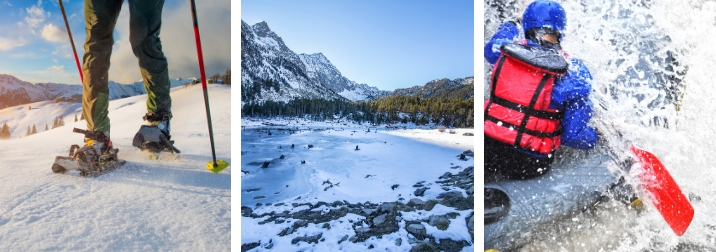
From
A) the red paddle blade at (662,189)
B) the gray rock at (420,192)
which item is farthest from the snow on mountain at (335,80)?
the red paddle blade at (662,189)

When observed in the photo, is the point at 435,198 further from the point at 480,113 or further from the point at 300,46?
the point at 300,46

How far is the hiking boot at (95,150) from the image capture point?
4.00 feet

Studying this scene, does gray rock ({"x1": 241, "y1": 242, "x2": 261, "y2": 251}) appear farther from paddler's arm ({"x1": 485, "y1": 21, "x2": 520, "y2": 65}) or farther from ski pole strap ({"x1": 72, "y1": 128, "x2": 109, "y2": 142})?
paddler's arm ({"x1": 485, "y1": 21, "x2": 520, "y2": 65})

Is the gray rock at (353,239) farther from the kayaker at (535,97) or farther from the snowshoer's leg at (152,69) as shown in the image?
the snowshoer's leg at (152,69)

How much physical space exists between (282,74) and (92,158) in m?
1.55

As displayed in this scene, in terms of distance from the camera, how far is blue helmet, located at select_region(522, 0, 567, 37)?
1.54 metres

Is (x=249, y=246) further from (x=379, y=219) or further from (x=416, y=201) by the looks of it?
(x=416, y=201)

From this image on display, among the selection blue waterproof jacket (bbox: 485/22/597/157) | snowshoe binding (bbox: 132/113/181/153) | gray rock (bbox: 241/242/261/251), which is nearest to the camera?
snowshoe binding (bbox: 132/113/181/153)

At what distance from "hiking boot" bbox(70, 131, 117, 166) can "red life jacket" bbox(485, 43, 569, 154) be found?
64.0 inches

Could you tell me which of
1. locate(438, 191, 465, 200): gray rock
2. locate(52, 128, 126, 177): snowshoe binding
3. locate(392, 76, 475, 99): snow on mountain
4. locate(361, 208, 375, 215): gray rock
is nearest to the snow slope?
locate(52, 128, 126, 177): snowshoe binding

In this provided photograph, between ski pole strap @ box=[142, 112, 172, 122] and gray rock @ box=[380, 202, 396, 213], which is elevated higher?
ski pole strap @ box=[142, 112, 172, 122]

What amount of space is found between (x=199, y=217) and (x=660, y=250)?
6.67 ft

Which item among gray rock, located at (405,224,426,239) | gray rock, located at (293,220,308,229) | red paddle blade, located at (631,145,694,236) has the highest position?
red paddle blade, located at (631,145,694,236)

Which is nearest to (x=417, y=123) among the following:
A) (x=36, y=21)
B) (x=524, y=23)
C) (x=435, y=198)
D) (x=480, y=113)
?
(x=435, y=198)
